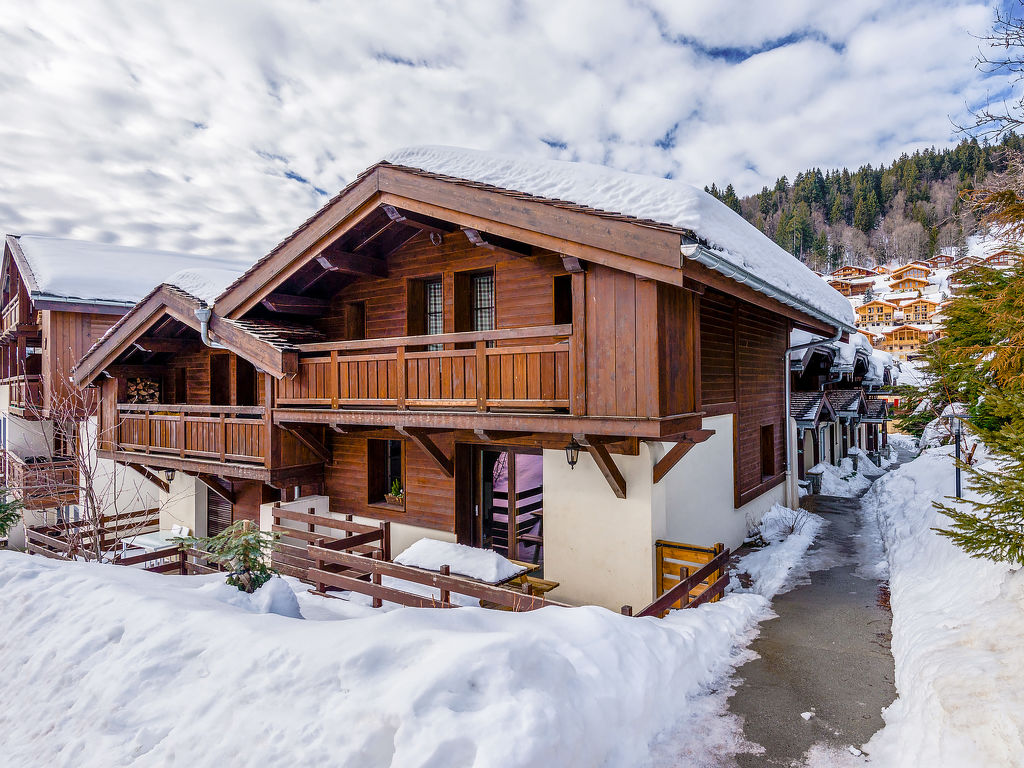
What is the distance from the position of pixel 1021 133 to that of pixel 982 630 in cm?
527

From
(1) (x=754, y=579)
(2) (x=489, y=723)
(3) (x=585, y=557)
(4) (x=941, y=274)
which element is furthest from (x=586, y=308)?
(4) (x=941, y=274)

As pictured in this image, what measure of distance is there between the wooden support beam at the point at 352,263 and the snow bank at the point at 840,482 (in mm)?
14263

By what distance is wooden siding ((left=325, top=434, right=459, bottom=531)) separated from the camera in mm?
9539

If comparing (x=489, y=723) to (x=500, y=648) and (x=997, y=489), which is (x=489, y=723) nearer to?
(x=500, y=648)

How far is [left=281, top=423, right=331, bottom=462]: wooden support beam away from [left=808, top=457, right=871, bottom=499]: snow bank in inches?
556

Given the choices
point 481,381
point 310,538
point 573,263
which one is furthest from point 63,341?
point 573,263

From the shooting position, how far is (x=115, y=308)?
61.5ft

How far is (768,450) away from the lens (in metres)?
13.0

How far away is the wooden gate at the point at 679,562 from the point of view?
23.0ft

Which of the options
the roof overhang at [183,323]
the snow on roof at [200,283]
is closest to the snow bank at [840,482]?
the roof overhang at [183,323]

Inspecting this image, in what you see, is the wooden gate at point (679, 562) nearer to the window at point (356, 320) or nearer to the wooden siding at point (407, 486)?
the wooden siding at point (407, 486)

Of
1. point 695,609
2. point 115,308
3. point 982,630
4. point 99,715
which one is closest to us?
point 99,715

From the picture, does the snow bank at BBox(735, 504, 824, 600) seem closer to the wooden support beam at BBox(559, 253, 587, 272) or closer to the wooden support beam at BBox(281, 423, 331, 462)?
the wooden support beam at BBox(559, 253, 587, 272)

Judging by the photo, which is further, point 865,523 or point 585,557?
point 865,523
